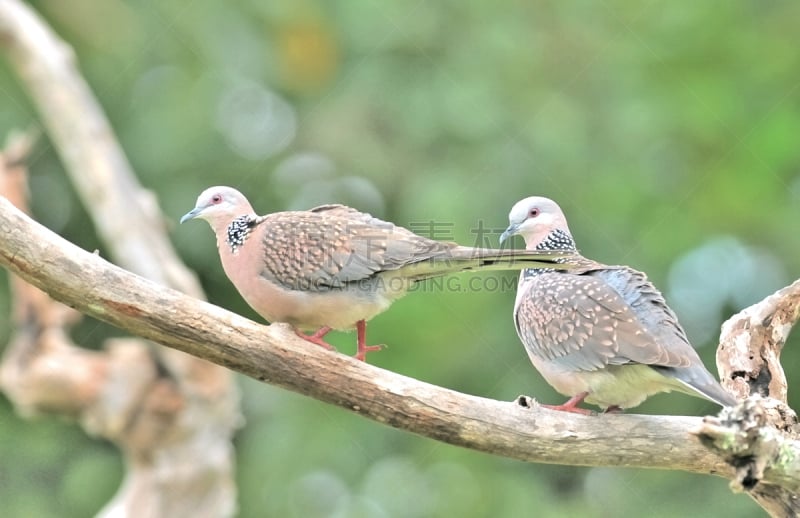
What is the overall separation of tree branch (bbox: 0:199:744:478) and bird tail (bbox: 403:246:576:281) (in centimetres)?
44

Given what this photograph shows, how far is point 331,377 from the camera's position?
4254mm

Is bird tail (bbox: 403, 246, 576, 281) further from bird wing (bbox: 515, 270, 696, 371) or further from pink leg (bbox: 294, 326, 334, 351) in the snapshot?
pink leg (bbox: 294, 326, 334, 351)

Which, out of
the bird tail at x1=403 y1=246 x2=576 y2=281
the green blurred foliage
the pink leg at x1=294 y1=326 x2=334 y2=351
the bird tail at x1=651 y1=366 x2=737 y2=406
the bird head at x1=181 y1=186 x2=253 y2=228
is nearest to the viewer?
the bird tail at x1=403 y1=246 x2=576 y2=281

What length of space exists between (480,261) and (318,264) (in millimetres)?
677

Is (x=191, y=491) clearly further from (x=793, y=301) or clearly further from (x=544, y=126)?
(x=793, y=301)

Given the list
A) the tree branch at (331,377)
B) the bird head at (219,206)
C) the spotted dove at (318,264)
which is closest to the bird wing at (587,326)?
the tree branch at (331,377)

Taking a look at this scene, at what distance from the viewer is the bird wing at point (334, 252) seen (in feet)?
14.5

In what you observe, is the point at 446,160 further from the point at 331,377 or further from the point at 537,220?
the point at 331,377

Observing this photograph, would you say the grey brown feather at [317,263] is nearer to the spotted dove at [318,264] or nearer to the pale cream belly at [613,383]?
the spotted dove at [318,264]

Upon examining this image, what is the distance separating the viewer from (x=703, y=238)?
29.0 feet

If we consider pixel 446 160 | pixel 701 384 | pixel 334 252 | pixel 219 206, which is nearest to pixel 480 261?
pixel 334 252

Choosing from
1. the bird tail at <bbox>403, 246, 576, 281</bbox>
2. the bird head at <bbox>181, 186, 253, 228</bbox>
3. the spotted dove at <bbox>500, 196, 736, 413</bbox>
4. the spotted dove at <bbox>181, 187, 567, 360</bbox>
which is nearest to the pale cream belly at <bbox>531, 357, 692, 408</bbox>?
the spotted dove at <bbox>500, 196, 736, 413</bbox>

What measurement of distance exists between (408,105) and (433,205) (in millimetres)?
1719

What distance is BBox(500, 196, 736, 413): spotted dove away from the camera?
439cm
